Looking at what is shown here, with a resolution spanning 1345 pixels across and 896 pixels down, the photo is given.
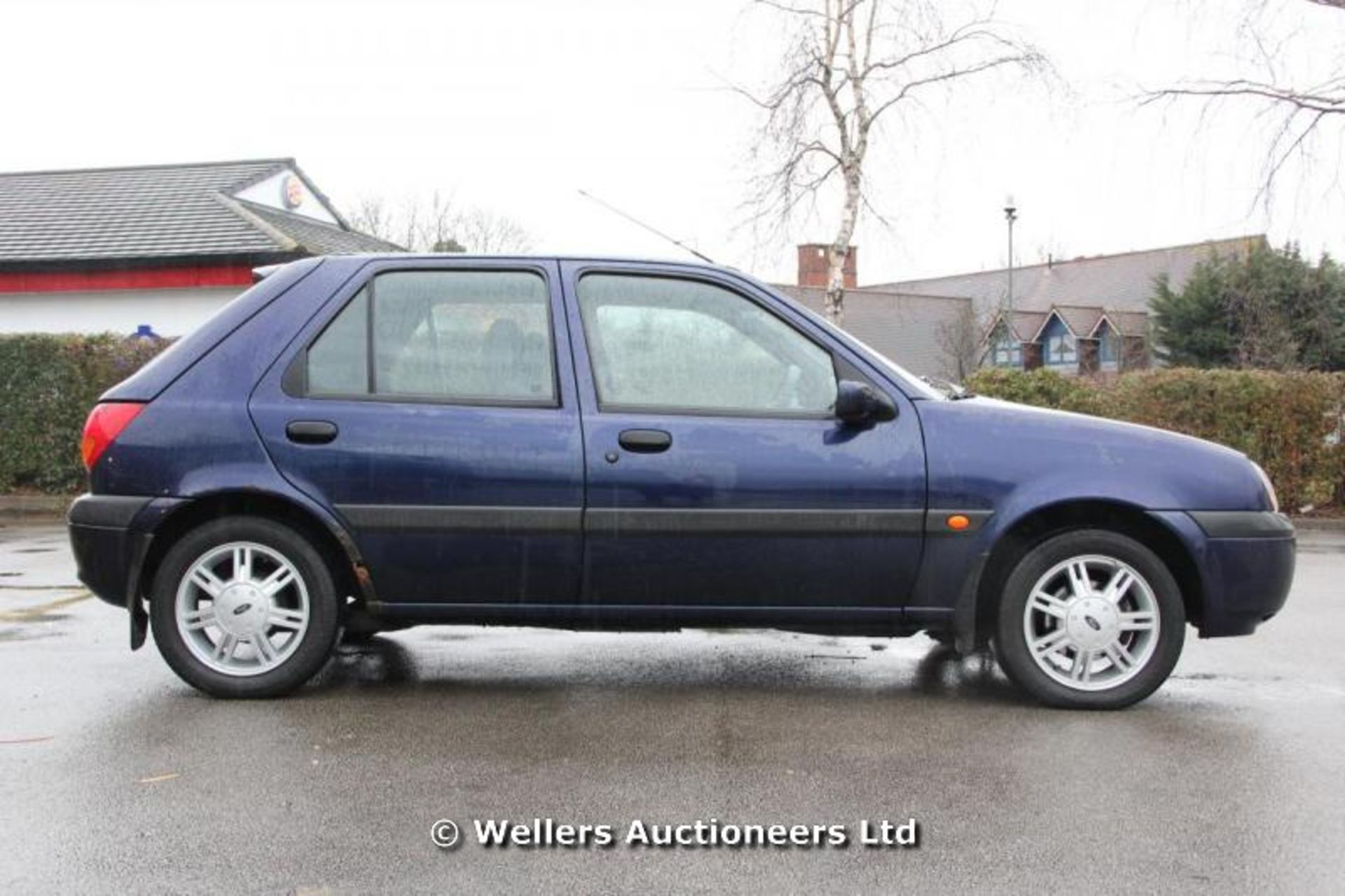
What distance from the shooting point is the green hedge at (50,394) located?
1402 centimetres

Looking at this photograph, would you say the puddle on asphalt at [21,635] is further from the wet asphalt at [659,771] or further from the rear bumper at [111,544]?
the rear bumper at [111,544]

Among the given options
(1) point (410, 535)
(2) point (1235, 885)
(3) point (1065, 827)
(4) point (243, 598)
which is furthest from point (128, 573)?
(2) point (1235, 885)

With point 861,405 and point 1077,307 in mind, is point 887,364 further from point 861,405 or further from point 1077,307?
point 1077,307

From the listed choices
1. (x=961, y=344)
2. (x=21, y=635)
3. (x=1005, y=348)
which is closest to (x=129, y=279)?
(x=21, y=635)

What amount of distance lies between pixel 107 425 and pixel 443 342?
132 centimetres

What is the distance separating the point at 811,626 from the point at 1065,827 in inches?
55.1

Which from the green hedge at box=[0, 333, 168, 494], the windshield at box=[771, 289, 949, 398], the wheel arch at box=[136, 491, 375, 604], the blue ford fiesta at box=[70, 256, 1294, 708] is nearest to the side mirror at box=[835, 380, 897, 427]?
the blue ford fiesta at box=[70, 256, 1294, 708]

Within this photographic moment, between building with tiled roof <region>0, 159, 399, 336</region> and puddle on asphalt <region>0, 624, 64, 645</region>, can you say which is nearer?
puddle on asphalt <region>0, 624, 64, 645</region>

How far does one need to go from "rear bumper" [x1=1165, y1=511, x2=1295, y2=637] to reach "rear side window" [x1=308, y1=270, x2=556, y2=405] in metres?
2.51

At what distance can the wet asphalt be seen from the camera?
3.17m

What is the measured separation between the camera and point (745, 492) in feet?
14.9

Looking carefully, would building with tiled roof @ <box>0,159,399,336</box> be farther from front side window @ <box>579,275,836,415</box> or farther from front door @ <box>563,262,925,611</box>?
front door @ <box>563,262,925,611</box>

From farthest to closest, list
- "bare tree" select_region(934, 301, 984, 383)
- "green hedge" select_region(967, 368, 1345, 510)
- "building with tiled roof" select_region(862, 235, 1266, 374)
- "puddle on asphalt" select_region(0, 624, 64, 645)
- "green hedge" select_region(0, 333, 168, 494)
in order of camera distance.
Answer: "bare tree" select_region(934, 301, 984, 383) → "building with tiled roof" select_region(862, 235, 1266, 374) → "green hedge" select_region(0, 333, 168, 494) → "green hedge" select_region(967, 368, 1345, 510) → "puddle on asphalt" select_region(0, 624, 64, 645)

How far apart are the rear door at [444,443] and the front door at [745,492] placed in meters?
0.13
